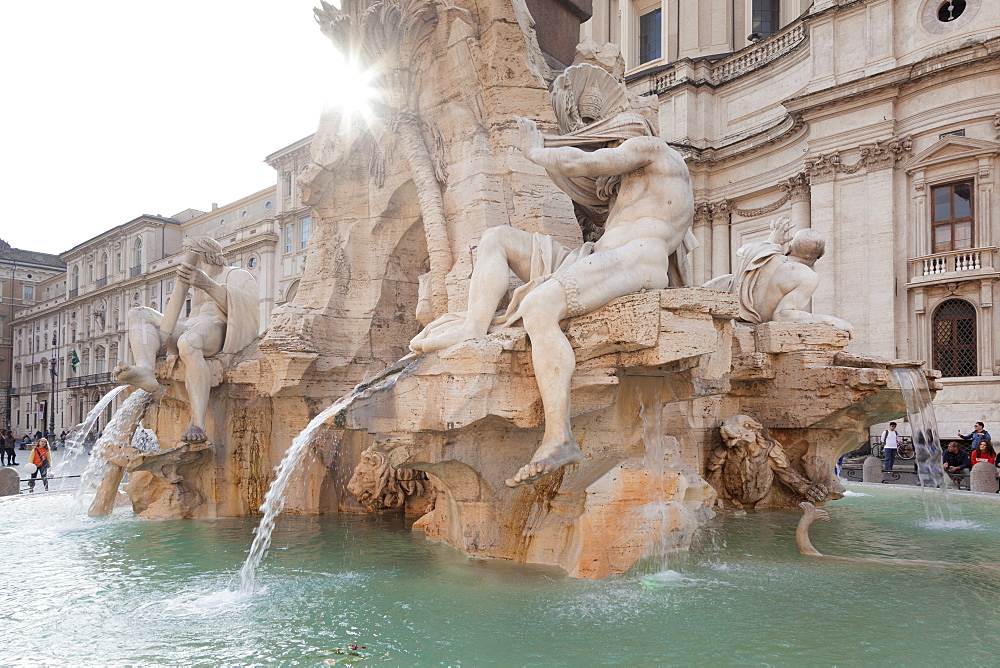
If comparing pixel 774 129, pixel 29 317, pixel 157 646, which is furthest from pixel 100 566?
pixel 29 317

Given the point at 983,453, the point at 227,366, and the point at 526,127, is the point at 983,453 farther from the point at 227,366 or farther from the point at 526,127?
the point at 227,366

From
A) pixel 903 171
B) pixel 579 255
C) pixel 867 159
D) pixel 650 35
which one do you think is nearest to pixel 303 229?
pixel 650 35

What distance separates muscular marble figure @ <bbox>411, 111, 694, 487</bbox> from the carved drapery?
17986 millimetres

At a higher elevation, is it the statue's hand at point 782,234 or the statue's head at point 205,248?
the statue's hand at point 782,234

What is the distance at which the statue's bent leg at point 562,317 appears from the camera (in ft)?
14.9

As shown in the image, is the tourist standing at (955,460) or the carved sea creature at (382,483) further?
the tourist standing at (955,460)

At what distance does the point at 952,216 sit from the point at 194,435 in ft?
65.5

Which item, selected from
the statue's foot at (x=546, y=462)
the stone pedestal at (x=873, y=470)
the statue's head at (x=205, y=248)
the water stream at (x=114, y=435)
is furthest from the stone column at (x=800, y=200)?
the statue's foot at (x=546, y=462)

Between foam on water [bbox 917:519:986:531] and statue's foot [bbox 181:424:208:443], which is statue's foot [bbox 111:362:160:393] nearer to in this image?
statue's foot [bbox 181:424:208:443]

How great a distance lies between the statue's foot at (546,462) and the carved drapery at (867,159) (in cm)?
1976

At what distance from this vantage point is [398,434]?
5.12 meters

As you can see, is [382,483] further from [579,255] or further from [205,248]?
[579,255]

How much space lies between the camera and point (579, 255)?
530cm

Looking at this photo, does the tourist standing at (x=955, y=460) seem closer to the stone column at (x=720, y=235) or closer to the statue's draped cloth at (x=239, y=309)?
the statue's draped cloth at (x=239, y=309)
